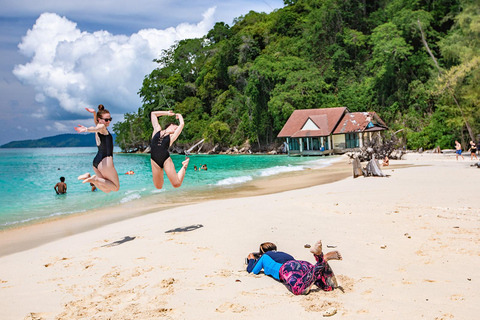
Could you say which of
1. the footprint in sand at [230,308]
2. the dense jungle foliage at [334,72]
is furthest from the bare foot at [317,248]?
the dense jungle foliage at [334,72]

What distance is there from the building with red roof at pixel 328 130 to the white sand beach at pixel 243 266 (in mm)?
36113

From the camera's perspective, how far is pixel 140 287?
5402 mm

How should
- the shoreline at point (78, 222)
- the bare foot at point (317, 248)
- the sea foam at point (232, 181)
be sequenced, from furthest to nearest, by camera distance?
the sea foam at point (232, 181) → the shoreline at point (78, 222) → the bare foot at point (317, 248)

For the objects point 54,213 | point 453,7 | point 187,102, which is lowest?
point 54,213

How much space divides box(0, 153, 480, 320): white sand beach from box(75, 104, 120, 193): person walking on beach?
157 centimetres

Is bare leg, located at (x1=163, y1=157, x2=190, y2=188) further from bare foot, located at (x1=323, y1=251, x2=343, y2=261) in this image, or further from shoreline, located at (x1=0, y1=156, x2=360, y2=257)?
shoreline, located at (x1=0, y1=156, x2=360, y2=257)

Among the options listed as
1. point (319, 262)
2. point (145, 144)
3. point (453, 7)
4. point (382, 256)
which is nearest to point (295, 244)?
point (382, 256)

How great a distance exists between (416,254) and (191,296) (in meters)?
3.61

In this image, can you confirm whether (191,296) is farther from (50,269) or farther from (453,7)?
(453,7)

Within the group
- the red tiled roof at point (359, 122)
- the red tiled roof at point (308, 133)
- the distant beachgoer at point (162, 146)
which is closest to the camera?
the distant beachgoer at point (162, 146)

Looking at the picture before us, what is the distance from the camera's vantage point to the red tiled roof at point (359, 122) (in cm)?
4466

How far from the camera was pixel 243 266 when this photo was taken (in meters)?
6.09

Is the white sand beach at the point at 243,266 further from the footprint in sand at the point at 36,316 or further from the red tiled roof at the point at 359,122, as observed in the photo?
the red tiled roof at the point at 359,122

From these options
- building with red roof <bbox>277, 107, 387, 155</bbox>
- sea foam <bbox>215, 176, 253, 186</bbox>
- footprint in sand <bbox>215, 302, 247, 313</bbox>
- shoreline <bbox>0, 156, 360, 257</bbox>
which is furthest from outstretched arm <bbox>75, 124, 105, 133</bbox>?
building with red roof <bbox>277, 107, 387, 155</bbox>
